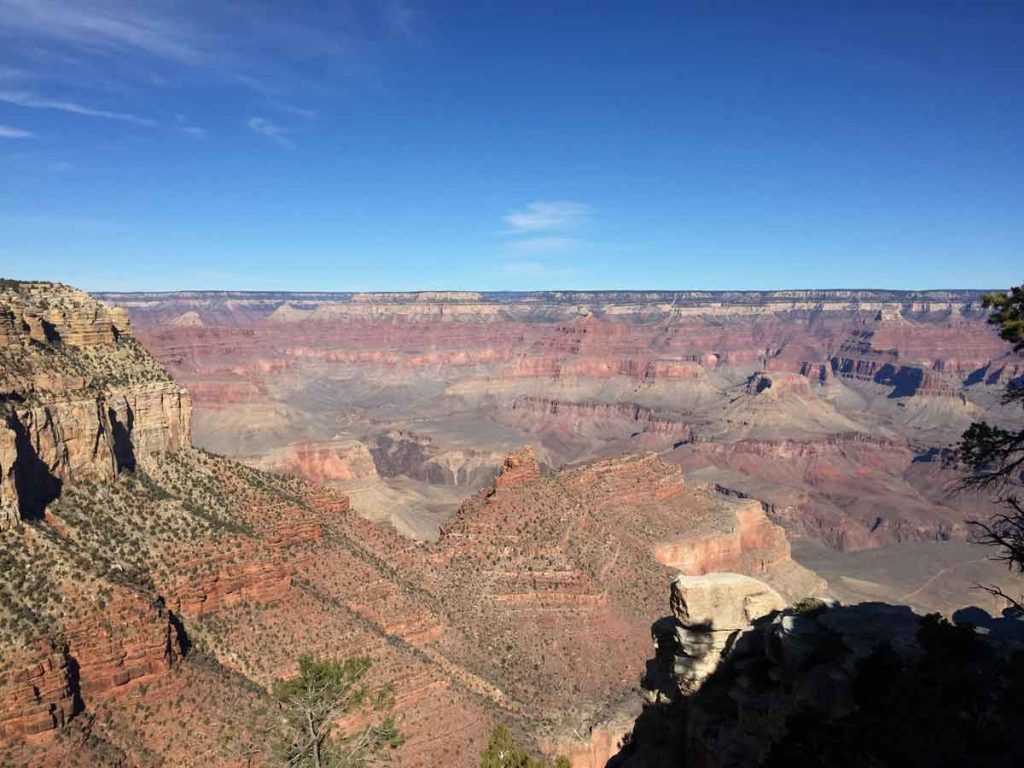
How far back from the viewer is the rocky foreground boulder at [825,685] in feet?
50.8

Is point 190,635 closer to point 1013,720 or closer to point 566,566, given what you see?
point 566,566

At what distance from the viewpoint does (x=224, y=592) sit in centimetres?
3872

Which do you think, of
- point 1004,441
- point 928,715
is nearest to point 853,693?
point 928,715

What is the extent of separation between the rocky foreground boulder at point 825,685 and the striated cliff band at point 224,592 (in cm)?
1685

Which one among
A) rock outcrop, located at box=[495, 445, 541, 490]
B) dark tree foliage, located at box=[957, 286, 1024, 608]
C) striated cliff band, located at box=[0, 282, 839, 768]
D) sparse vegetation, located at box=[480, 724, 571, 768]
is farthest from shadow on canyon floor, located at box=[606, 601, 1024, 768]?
rock outcrop, located at box=[495, 445, 541, 490]

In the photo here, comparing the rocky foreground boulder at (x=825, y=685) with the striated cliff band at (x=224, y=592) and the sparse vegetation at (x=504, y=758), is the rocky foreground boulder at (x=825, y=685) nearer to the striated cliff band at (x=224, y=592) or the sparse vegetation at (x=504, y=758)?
the sparse vegetation at (x=504, y=758)

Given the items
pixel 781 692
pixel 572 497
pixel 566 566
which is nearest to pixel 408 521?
pixel 572 497

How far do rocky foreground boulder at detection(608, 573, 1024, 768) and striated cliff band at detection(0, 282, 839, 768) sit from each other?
16.9 meters

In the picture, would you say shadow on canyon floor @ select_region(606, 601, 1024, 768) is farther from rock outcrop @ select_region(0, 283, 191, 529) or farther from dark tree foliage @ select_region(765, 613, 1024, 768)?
rock outcrop @ select_region(0, 283, 191, 529)

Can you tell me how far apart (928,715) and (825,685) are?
276 cm

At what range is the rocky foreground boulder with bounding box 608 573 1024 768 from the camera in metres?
15.5

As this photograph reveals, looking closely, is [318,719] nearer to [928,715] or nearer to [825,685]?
[825,685]

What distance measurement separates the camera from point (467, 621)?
4947cm

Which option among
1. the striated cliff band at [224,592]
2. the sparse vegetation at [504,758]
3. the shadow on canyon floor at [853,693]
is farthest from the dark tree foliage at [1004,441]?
the striated cliff band at [224,592]
